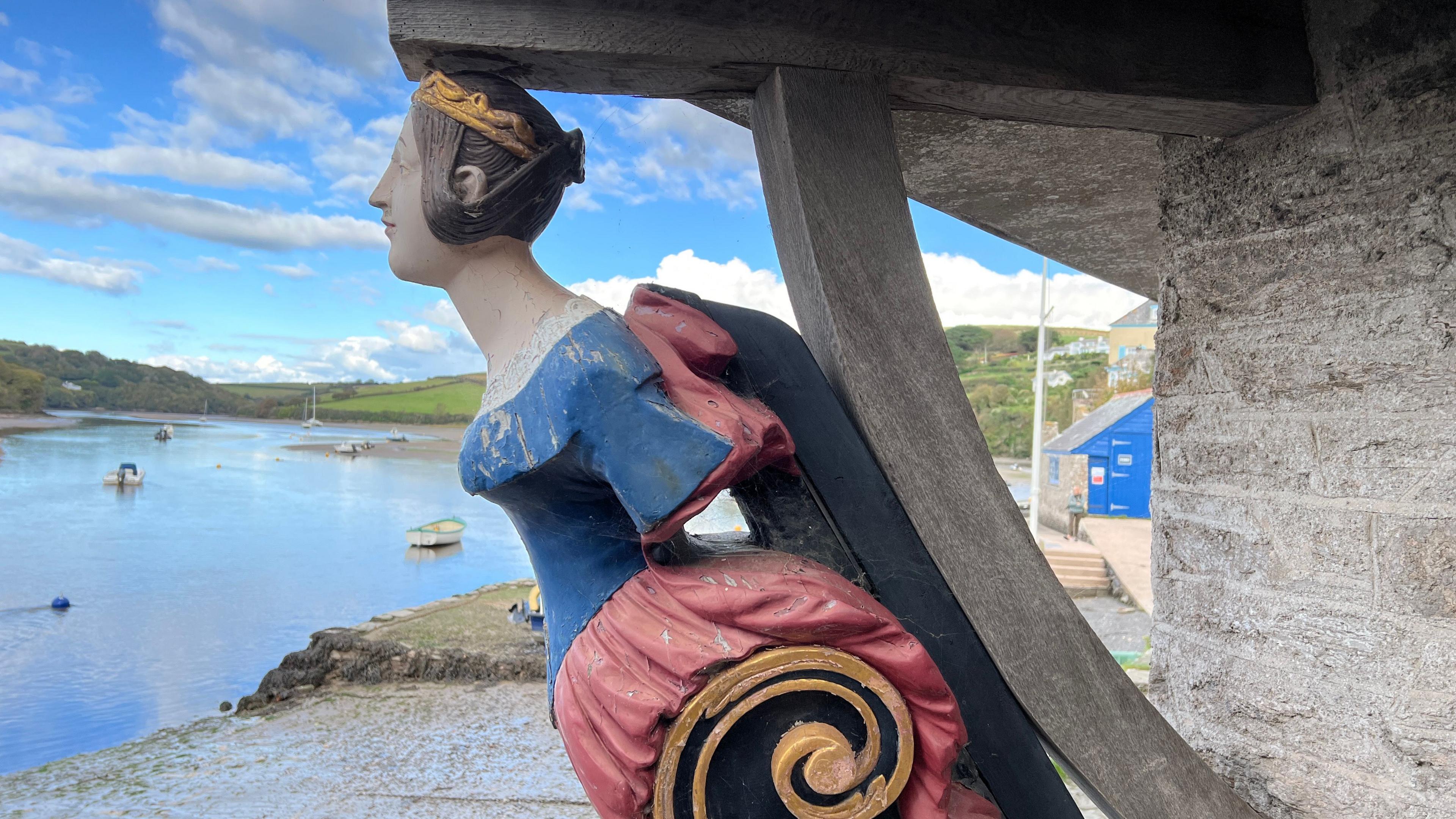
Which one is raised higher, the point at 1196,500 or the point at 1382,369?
the point at 1382,369

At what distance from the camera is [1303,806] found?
4.21 ft

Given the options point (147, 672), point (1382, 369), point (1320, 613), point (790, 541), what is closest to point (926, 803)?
point (790, 541)

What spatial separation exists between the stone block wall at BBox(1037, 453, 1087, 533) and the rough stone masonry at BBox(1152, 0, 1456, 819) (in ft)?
45.8

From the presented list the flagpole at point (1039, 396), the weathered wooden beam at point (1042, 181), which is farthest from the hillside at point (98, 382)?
the weathered wooden beam at point (1042, 181)

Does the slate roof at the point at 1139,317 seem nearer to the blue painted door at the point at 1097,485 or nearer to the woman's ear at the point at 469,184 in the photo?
the blue painted door at the point at 1097,485

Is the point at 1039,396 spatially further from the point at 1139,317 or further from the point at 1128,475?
the point at 1139,317

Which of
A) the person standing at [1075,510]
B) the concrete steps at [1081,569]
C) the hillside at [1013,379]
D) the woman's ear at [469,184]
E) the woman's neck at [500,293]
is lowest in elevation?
the concrete steps at [1081,569]

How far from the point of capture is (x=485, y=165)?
3.25ft

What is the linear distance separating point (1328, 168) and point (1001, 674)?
0.94 meters

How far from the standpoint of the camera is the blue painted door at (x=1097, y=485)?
14.3 meters

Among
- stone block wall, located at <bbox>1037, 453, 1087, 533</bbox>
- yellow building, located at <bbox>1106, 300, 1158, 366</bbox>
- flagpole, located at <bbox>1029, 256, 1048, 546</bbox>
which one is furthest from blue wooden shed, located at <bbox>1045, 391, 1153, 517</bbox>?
yellow building, located at <bbox>1106, 300, 1158, 366</bbox>

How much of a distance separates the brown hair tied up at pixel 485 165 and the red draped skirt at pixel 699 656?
0.47 meters

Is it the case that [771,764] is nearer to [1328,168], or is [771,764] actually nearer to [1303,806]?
[1303,806]

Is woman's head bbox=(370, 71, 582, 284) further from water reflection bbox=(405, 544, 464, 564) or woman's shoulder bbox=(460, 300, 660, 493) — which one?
water reflection bbox=(405, 544, 464, 564)
